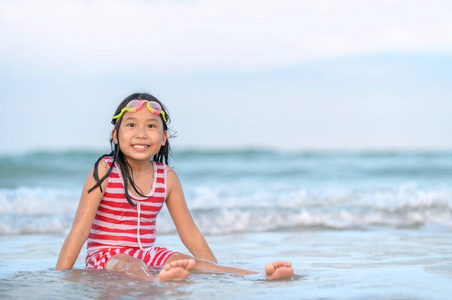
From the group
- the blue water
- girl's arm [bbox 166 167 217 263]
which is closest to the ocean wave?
the blue water

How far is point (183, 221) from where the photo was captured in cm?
406

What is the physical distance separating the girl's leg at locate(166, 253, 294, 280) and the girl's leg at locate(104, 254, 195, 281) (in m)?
0.26

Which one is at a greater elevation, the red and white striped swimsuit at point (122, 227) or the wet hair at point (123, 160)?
the wet hair at point (123, 160)

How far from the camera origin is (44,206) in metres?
7.21

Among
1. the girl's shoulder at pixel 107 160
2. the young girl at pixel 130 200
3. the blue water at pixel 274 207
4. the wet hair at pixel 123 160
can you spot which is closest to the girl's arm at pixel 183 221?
the young girl at pixel 130 200

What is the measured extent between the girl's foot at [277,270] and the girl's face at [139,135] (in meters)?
1.09

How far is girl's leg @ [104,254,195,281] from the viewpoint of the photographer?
3178 millimetres

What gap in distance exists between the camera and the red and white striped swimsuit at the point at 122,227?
12.3 feet

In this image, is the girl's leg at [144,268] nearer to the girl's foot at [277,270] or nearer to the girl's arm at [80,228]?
the girl's arm at [80,228]

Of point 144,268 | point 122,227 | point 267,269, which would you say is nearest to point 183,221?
point 122,227

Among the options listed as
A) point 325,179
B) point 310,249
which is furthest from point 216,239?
point 325,179

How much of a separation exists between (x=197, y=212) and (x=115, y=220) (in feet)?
10.2

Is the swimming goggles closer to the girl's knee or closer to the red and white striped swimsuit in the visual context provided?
the red and white striped swimsuit

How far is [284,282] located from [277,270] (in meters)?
0.07
